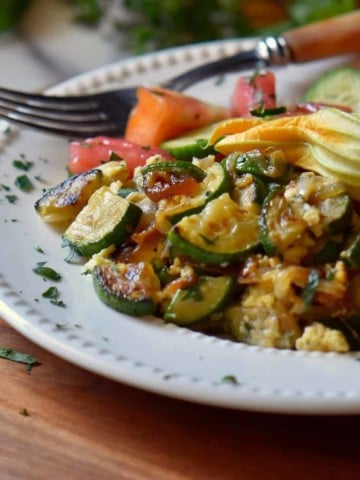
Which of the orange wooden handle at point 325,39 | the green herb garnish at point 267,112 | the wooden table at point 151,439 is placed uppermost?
the orange wooden handle at point 325,39

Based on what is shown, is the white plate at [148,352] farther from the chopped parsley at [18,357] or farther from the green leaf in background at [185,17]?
the green leaf in background at [185,17]

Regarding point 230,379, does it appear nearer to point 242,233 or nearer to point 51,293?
point 242,233

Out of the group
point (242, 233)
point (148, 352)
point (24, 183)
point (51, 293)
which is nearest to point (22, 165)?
point (24, 183)

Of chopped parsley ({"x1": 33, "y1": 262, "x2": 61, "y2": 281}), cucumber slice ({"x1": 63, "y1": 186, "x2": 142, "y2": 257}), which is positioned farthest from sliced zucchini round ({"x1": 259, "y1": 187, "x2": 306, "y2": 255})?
chopped parsley ({"x1": 33, "y1": 262, "x2": 61, "y2": 281})

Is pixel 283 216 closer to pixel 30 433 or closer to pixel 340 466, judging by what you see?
pixel 340 466

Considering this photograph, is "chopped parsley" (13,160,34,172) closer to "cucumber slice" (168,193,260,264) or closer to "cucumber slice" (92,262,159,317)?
"cucumber slice" (92,262,159,317)

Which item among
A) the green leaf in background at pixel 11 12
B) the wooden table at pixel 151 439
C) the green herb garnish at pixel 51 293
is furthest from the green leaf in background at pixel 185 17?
the wooden table at pixel 151 439
